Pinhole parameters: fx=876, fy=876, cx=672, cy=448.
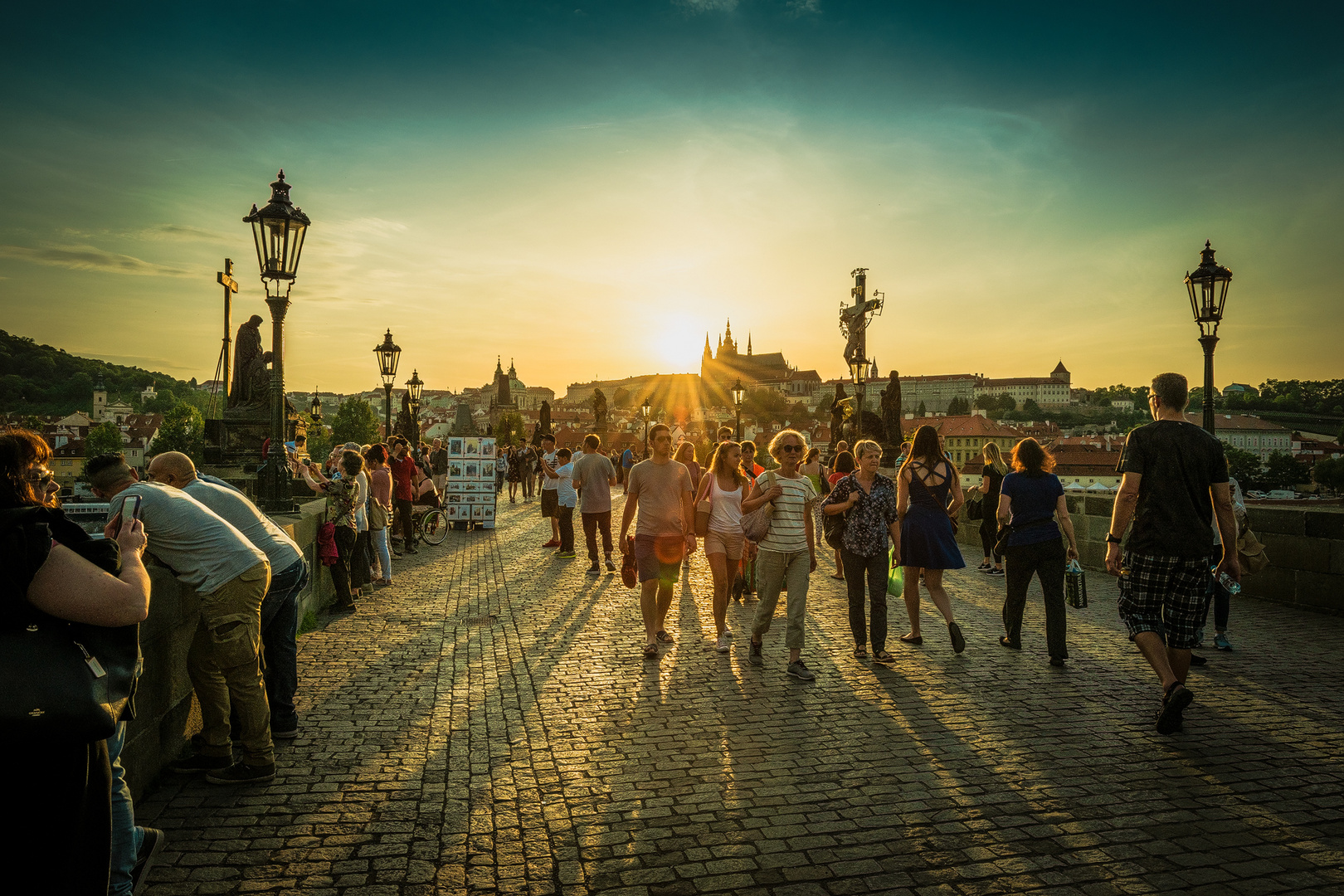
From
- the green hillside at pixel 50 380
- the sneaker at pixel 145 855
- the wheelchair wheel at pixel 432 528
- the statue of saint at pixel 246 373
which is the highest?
the green hillside at pixel 50 380

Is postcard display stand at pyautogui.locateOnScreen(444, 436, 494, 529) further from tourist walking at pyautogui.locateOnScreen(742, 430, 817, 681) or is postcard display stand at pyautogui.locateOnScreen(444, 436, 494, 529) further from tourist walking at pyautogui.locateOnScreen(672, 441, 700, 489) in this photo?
tourist walking at pyautogui.locateOnScreen(742, 430, 817, 681)

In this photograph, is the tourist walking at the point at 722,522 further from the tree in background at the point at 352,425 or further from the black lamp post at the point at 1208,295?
the tree in background at the point at 352,425

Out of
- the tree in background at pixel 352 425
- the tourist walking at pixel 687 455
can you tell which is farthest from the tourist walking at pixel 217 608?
the tree in background at pixel 352 425

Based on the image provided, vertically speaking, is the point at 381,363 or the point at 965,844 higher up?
the point at 381,363

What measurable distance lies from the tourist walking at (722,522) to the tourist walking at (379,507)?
4364 millimetres

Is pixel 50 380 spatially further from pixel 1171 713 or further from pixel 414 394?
pixel 1171 713

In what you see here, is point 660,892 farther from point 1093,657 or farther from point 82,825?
point 1093,657

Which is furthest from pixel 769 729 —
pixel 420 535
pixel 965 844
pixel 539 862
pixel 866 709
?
pixel 420 535

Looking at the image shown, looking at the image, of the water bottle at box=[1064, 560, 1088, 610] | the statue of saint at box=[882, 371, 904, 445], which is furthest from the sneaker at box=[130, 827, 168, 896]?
the statue of saint at box=[882, 371, 904, 445]

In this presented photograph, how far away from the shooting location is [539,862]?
329 cm

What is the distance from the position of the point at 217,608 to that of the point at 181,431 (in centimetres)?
9069

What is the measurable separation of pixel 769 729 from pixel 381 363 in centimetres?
1857

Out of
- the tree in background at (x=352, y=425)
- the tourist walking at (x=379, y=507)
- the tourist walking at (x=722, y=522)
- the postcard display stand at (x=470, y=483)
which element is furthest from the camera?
the tree in background at (x=352, y=425)

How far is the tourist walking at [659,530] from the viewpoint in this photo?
22.4 ft
